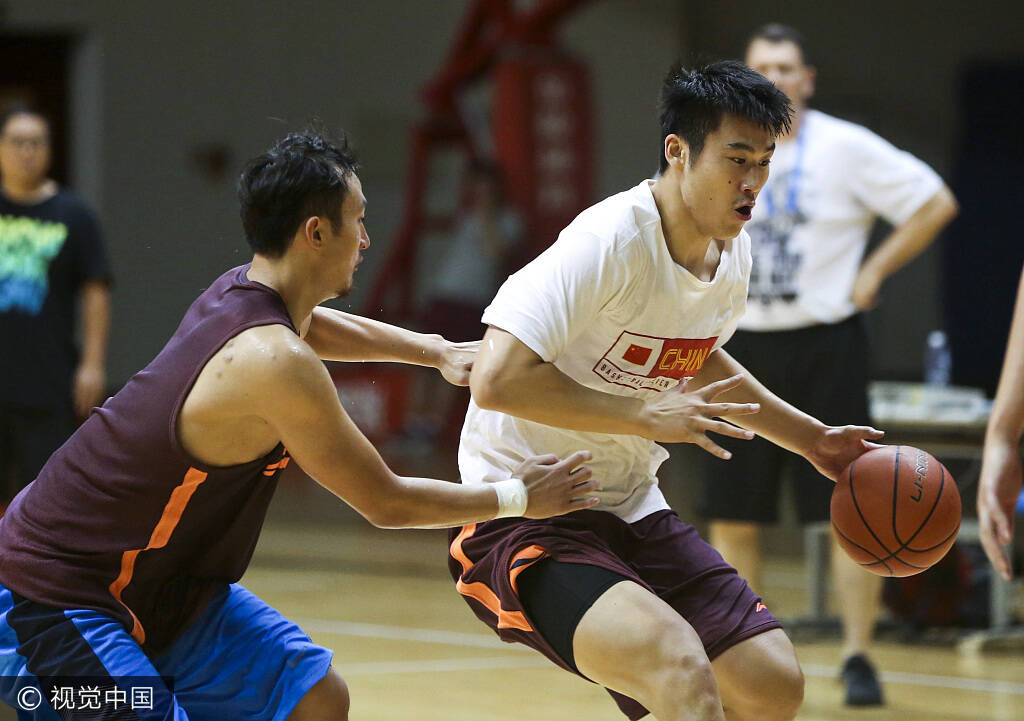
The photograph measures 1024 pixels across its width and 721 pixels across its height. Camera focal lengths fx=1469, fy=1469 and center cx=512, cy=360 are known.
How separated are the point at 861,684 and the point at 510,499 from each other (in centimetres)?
237

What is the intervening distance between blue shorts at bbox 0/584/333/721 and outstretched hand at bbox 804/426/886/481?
3.81ft

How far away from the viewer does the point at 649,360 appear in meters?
2.99

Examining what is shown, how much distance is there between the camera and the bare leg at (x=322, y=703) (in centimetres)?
279

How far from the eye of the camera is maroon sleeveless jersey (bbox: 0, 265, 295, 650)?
102 inches

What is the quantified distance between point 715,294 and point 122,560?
4.24 feet

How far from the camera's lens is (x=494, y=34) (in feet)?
34.6

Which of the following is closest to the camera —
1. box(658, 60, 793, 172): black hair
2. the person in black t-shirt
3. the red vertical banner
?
box(658, 60, 793, 172): black hair

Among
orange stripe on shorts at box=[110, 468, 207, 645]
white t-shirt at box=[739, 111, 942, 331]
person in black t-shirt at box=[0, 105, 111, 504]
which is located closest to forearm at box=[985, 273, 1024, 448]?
orange stripe on shorts at box=[110, 468, 207, 645]

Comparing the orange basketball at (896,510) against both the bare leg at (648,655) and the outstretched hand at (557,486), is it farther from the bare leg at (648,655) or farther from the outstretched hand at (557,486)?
the outstretched hand at (557,486)

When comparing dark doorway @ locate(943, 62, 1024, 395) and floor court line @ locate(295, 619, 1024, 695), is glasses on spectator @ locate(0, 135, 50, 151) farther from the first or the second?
dark doorway @ locate(943, 62, 1024, 395)

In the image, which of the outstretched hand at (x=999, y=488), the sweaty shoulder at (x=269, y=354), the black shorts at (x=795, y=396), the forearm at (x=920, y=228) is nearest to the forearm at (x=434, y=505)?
the sweaty shoulder at (x=269, y=354)

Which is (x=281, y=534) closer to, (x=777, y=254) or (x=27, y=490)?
(x=777, y=254)

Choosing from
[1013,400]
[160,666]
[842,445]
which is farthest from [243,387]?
[1013,400]

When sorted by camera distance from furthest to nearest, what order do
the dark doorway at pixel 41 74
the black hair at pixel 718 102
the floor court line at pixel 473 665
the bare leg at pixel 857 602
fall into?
the dark doorway at pixel 41 74
the floor court line at pixel 473 665
the bare leg at pixel 857 602
the black hair at pixel 718 102
